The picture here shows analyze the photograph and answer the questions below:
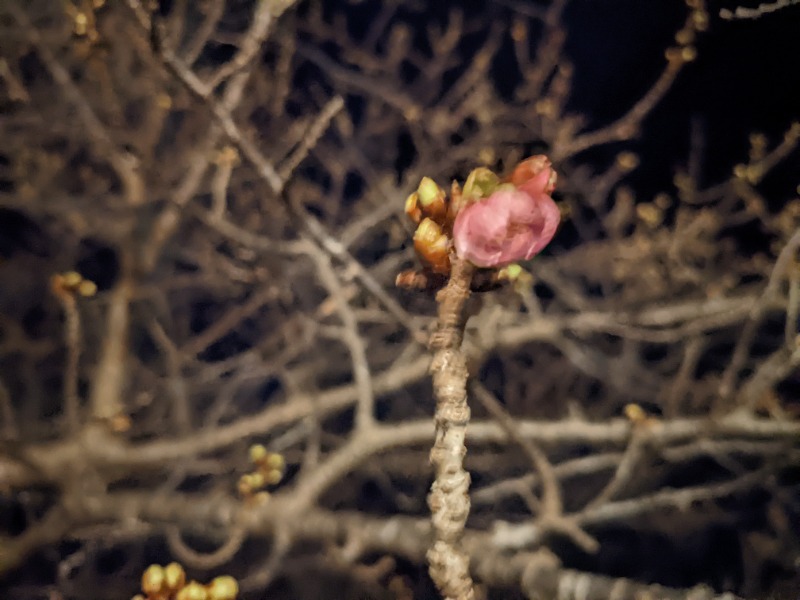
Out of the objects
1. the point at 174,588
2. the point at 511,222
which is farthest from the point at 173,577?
the point at 511,222

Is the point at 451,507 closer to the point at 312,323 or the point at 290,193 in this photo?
the point at 290,193

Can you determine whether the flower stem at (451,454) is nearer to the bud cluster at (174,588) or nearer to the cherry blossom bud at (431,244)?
the cherry blossom bud at (431,244)

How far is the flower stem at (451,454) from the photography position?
878 mm

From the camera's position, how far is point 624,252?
5.34m

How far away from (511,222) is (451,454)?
380 mm

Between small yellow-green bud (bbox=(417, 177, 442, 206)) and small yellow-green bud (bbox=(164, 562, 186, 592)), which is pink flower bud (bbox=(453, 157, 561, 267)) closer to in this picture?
small yellow-green bud (bbox=(417, 177, 442, 206))

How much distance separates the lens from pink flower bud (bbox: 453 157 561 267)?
864mm

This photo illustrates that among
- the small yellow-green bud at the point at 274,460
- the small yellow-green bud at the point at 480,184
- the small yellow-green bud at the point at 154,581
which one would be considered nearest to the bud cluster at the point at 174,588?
the small yellow-green bud at the point at 154,581

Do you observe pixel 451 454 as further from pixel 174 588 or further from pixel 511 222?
pixel 174 588

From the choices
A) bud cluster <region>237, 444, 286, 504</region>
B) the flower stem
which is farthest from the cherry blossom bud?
bud cluster <region>237, 444, 286, 504</region>

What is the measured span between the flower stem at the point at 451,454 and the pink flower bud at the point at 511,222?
0.05 metres

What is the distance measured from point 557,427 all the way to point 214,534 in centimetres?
227

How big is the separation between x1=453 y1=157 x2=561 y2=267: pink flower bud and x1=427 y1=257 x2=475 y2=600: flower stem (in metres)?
0.05

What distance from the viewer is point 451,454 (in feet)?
2.92
